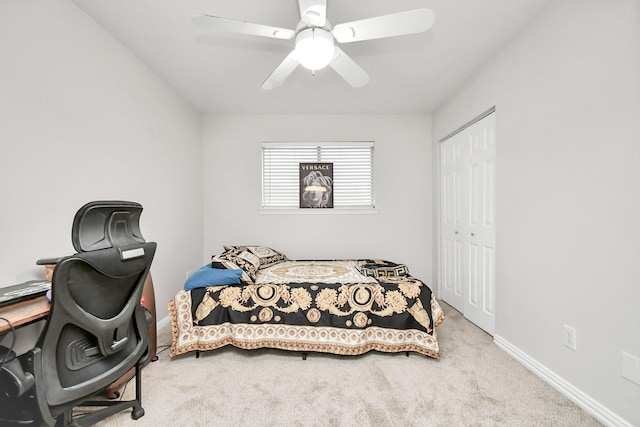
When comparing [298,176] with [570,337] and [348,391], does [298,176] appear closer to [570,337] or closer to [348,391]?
[348,391]

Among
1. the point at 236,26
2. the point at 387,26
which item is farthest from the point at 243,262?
the point at 387,26

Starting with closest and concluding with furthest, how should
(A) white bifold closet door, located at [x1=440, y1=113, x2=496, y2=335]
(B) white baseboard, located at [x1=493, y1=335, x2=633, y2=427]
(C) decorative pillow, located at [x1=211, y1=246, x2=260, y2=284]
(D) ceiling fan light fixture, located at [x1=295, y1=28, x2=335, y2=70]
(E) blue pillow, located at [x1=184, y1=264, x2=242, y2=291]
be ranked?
1. (B) white baseboard, located at [x1=493, y1=335, x2=633, y2=427]
2. (D) ceiling fan light fixture, located at [x1=295, y1=28, x2=335, y2=70]
3. (E) blue pillow, located at [x1=184, y1=264, x2=242, y2=291]
4. (C) decorative pillow, located at [x1=211, y1=246, x2=260, y2=284]
5. (A) white bifold closet door, located at [x1=440, y1=113, x2=496, y2=335]

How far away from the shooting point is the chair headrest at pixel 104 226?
111 centimetres

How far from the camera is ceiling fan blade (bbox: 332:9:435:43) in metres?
1.41

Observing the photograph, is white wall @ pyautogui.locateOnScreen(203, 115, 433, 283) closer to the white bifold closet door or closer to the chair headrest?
the white bifold closet door

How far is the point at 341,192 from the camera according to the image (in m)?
3.89

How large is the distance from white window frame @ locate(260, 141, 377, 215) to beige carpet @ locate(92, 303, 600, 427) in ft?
6.53

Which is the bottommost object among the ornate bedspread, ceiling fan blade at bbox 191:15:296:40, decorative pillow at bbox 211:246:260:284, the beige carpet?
the beige carpet

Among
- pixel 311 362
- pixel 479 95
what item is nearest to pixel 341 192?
pixel 479 95

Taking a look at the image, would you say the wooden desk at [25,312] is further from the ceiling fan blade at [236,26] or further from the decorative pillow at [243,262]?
the ceiling fan blade at [236,26]

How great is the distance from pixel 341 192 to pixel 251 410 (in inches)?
110

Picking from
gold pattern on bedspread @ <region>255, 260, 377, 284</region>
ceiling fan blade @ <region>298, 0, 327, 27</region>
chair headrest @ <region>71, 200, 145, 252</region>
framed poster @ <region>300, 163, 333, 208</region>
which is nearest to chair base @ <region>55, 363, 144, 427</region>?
chair headrest @ <region>71, 200, 145, 252</region>

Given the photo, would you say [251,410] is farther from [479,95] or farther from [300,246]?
[479,95]

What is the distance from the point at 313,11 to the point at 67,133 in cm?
178
